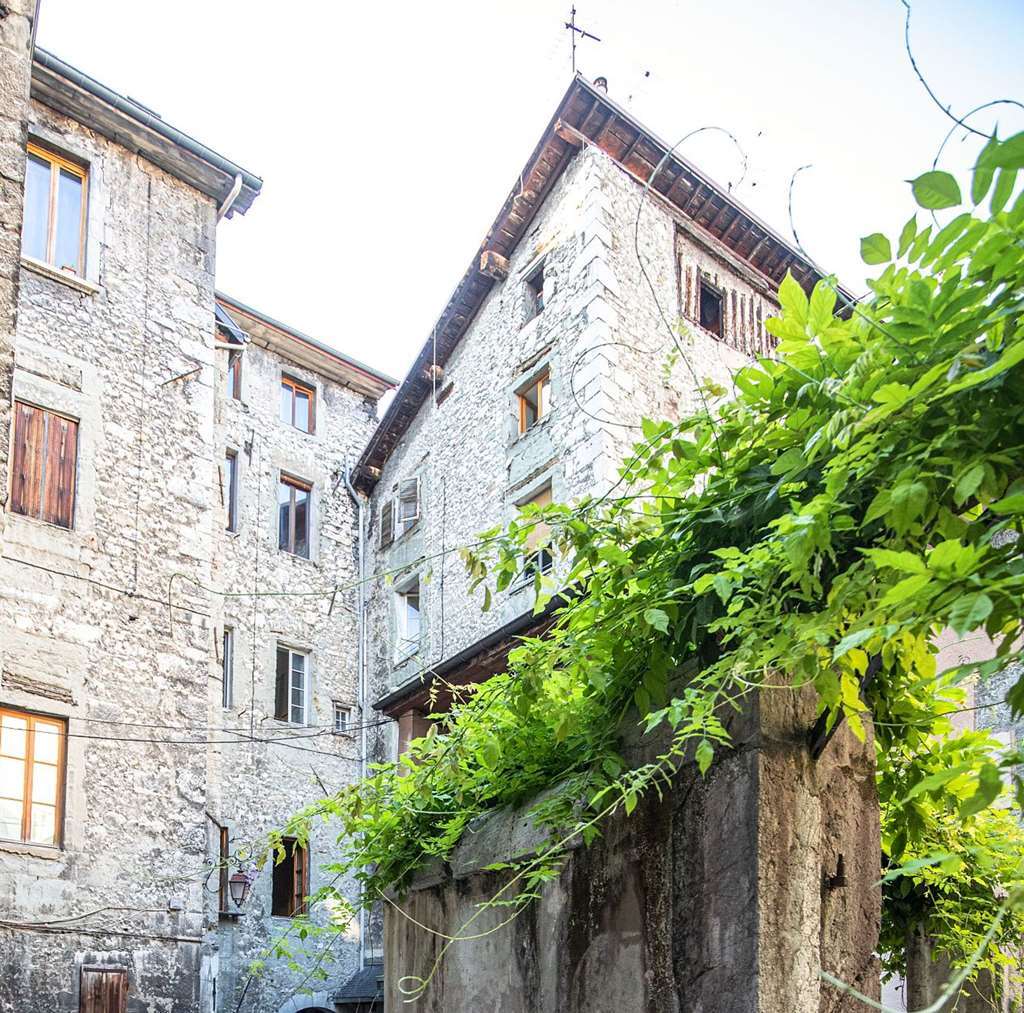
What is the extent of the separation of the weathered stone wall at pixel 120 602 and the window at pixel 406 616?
6.11 meters

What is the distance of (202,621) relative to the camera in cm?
1320

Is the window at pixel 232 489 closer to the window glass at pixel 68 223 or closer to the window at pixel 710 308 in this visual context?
the window glass at pixel 68 223

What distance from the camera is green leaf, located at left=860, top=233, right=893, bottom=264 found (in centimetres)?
252

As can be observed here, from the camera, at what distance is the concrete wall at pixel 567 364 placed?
15055mm

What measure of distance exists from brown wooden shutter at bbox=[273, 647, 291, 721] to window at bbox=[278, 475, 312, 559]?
1816 mm

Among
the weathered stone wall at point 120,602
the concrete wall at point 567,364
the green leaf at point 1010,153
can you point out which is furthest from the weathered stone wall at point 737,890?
the concrete wall at point 567,364

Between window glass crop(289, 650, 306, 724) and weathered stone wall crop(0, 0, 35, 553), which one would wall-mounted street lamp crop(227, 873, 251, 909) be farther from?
weathered stone wall crop(0, 0, 35, 553)

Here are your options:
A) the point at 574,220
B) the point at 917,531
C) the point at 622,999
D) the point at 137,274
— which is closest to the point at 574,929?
the point at 622,999

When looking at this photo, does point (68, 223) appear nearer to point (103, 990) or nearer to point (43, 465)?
point (43, 465)

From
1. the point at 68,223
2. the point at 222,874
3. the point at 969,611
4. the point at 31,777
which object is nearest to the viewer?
the point at 969,611

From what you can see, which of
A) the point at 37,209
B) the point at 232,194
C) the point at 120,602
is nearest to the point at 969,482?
the point at 120,602

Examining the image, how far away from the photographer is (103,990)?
11.2 m

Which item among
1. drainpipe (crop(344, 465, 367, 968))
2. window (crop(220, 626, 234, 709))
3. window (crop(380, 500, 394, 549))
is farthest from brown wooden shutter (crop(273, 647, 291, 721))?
window (crop(380, 500, 394, 549))

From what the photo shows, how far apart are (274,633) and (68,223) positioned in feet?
27.6
